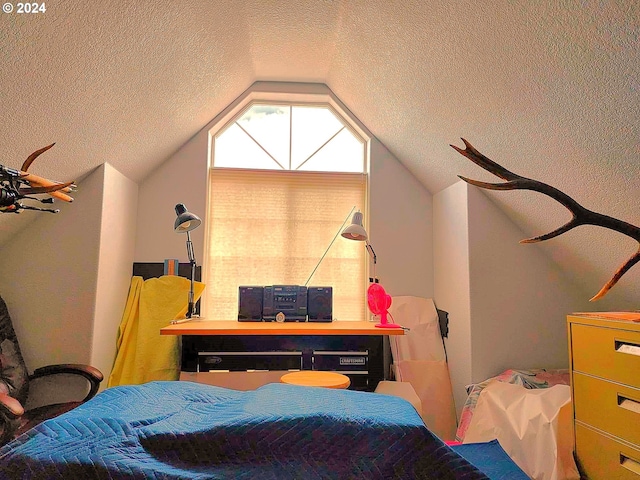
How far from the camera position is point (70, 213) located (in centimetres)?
244

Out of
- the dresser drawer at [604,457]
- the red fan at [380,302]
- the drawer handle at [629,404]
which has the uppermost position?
the red fan at [380,302]

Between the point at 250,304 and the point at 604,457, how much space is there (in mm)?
2166

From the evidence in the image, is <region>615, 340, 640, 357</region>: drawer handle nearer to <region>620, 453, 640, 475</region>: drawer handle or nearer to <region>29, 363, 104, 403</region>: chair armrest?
<region>620, 453, 640, 475</region>: drawer handle

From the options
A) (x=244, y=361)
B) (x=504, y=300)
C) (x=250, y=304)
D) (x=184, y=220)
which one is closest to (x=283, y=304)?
(x=250, y=304)

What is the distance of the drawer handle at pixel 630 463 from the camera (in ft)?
4.67

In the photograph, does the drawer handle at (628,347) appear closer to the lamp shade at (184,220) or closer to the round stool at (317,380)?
the round stool at (317,380)

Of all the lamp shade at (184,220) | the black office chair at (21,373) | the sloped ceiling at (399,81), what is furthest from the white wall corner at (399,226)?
the black office chair at (21,373)

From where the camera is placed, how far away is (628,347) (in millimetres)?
1484

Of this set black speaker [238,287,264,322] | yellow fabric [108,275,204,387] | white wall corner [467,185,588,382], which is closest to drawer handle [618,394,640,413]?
white wall corner [467,185,588,382]

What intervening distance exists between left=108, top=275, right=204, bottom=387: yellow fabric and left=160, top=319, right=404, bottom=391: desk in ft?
1.28

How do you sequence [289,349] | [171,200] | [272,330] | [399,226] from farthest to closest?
[399,226]
[171,200]
[289,349]
[272,330]

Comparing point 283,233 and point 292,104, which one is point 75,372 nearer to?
point 283,233

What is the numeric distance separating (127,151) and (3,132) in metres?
0.89

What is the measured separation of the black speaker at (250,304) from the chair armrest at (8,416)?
1.37 metres
